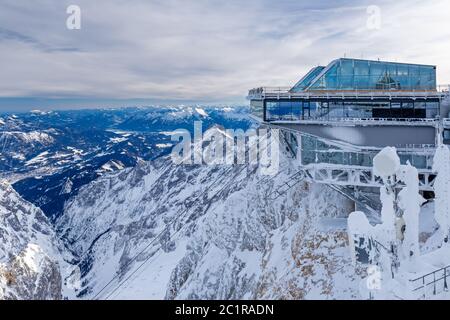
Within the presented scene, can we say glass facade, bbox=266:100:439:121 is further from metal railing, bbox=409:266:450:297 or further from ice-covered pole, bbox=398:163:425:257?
metal railing, bbox=409:266:450:297

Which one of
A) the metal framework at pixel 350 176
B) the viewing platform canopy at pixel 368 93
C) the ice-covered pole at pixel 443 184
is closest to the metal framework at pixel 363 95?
Answer: the viewing platform canopy at pixel 368 93

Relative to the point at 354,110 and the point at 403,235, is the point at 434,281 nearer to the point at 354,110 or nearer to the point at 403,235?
the point at 403,235

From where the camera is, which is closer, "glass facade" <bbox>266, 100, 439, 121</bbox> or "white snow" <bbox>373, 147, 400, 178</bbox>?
"white snow" <bbox>373, 147, 400, 178</bbox>

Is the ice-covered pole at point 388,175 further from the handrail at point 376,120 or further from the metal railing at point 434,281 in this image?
the handrail at point 376,120

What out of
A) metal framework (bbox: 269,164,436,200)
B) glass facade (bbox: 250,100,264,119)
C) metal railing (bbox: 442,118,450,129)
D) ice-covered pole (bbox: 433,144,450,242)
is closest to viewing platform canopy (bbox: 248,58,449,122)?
metal railing (bbox: 442,118,450,129)

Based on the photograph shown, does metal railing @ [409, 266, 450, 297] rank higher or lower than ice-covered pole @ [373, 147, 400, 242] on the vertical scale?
lower

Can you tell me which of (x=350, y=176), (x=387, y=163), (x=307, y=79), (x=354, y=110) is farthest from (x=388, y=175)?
(x=307, y=79)
